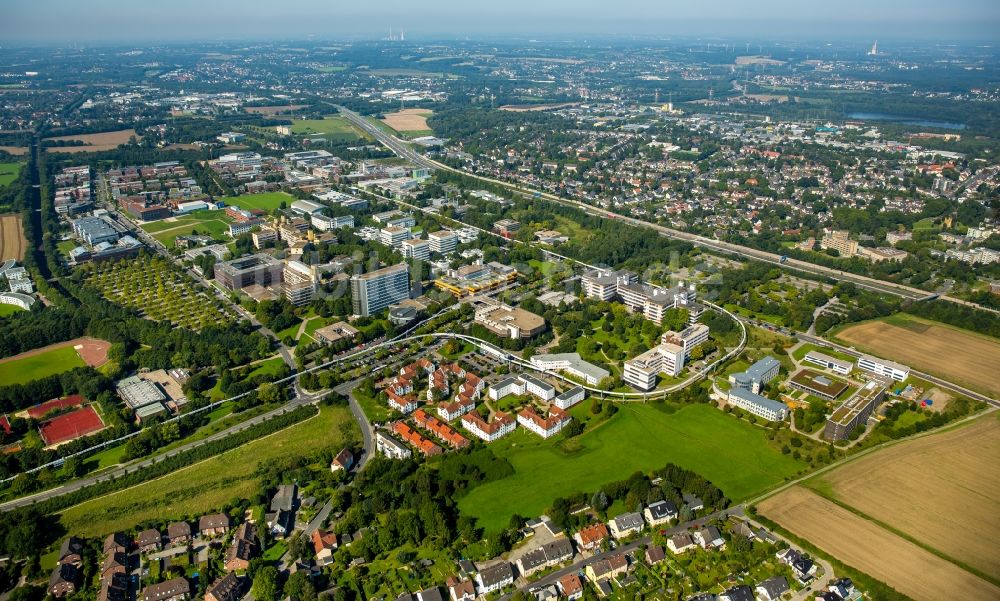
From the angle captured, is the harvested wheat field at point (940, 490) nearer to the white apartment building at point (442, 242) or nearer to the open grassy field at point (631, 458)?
the open grassy field at point (631, 458)

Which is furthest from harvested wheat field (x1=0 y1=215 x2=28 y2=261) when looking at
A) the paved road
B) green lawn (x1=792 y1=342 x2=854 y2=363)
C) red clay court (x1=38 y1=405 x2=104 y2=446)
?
green lawn (x1=792 y1=342 x2=854 y2=363)

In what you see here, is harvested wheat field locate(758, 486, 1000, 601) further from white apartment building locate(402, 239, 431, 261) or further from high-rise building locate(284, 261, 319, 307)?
white apartment building locate(402, 239, 431, 261)

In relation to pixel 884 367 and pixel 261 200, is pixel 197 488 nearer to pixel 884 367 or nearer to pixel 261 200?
pixel 884 367

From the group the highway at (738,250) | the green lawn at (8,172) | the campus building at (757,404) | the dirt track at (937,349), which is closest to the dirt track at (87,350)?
the campus building at (757,404)

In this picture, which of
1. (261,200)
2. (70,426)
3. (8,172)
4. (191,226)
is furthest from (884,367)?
(8,172)

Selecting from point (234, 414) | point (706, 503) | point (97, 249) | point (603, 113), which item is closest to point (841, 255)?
point (706, 503)
